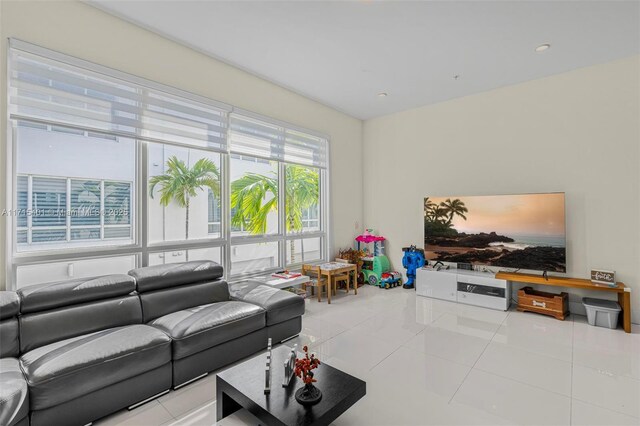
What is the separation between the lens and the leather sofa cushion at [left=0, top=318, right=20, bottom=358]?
200 centimetres

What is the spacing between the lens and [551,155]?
4172 mm

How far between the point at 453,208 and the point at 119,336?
4.56 m

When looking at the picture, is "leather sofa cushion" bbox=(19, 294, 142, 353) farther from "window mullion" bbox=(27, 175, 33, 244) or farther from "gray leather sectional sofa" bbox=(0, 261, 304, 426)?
"window mullion" bbox=(27, 175, 33, 244)

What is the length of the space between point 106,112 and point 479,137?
197 inches

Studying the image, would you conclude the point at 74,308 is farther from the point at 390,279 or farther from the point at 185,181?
the point at 390,279

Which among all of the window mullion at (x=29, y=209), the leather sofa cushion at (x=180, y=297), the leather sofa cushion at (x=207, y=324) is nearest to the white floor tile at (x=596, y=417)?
the leather sofa cushion at (x=207, y=324)

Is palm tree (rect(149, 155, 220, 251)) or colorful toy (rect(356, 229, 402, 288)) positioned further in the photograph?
colorful toy (rect(356, 229, 402, 288))

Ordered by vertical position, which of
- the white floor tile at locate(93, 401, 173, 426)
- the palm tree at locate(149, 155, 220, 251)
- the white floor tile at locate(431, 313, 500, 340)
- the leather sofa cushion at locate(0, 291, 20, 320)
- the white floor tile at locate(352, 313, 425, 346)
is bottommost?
the white floor tile at locate(431, 313, 500, 340)

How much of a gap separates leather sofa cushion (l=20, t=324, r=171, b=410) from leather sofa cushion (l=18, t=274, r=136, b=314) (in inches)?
12.7

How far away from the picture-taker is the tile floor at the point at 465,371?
2.01m

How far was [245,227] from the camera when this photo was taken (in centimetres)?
422

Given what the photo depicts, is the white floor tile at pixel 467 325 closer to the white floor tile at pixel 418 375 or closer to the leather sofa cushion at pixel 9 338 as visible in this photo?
the white floor tile at pixel 418 375

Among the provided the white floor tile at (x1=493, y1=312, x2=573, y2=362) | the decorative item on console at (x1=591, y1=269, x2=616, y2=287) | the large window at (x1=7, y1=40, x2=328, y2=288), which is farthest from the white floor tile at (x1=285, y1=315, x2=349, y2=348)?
the decorative item on console at (x1=591, y1=269, x2=616, y2=287)

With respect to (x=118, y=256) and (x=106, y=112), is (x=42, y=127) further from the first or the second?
(x=118, y=256)
